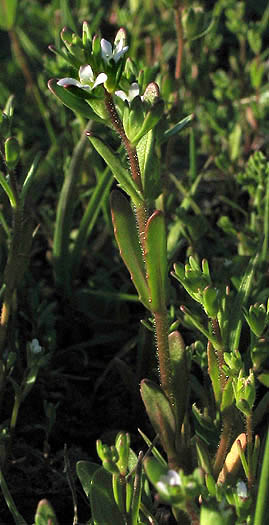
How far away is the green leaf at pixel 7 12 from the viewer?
2.20 metres

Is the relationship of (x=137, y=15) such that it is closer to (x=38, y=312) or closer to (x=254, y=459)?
(x=38, y=312)

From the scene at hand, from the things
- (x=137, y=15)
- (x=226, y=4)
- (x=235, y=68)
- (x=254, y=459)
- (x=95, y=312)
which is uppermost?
(x=137, y=15)

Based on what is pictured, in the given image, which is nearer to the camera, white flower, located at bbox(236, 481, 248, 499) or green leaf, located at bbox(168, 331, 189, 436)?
white flower, located at bbox(236, 481, 248, 499)

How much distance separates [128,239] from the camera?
1.15 meters

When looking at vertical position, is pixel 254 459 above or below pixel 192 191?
below

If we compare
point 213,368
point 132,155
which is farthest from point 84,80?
point 213,368

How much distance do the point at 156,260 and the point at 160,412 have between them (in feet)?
0.82

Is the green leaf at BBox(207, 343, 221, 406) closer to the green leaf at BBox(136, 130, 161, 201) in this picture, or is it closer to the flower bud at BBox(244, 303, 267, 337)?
the flower bud at BBox(244, 303, 267, 337)

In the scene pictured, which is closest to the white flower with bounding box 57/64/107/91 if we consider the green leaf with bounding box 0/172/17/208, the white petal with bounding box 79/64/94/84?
the white petal with bounding box 79/64/94/84

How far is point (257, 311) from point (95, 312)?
2.40ft

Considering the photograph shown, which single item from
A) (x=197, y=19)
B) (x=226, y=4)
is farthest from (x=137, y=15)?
(x=197, y=19)

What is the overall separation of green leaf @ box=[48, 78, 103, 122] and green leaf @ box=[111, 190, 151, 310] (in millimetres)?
148

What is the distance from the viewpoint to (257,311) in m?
1.14

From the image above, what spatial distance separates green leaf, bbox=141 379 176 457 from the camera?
1.11 meters
